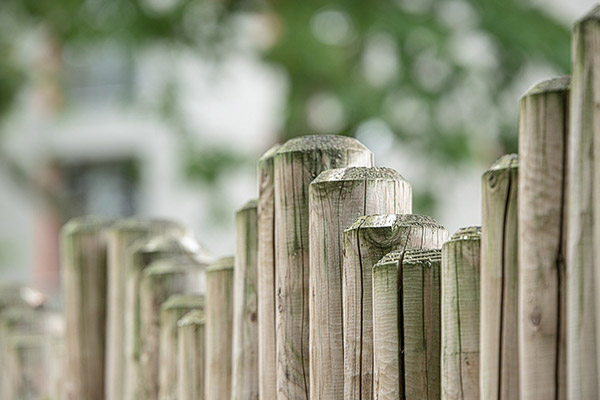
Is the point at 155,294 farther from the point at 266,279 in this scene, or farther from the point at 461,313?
the point at 461,313

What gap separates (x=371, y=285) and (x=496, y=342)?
0.34 meters

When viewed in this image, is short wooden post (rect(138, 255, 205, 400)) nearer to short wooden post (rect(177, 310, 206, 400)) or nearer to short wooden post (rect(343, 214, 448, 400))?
short wooden post (rect(177, 310, 206, 400))

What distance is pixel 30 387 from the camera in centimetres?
332

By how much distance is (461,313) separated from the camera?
5.16ft

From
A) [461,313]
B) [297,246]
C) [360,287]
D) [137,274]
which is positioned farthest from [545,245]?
[137,274]

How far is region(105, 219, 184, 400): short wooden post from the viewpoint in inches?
109

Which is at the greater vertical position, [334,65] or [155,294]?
[334,65]

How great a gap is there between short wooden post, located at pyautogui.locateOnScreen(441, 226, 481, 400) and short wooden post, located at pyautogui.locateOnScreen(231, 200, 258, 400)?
658 millimetres

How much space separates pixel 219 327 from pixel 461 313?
86 centimetres

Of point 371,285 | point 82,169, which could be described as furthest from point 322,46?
point 82,169

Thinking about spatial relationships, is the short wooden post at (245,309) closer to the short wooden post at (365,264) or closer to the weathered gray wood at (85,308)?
the short wooden post at (365,264)

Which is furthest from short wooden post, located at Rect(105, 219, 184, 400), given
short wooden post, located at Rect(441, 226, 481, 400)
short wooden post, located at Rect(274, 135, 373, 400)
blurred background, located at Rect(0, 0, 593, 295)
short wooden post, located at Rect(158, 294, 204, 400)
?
blurred background, located at Rect(0, 0, 593, 295)

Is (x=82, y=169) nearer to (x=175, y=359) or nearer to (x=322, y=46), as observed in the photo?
(x=322, y=46)

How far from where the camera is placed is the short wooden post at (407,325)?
1679mm
